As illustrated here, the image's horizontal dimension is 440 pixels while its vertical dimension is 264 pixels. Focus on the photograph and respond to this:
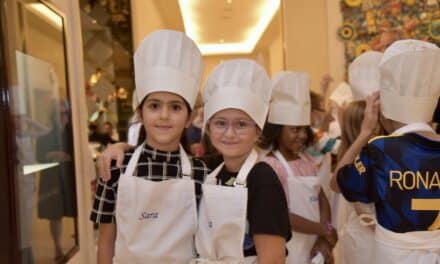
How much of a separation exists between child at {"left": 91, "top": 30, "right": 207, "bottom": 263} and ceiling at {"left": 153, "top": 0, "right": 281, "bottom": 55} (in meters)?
4.31

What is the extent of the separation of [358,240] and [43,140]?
129 centimetres

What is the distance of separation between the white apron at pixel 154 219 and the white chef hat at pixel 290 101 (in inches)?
22.2

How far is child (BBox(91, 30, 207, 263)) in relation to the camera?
998 millimetres

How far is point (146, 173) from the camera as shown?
1040mm

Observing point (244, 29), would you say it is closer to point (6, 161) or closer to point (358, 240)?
point (358, 240)

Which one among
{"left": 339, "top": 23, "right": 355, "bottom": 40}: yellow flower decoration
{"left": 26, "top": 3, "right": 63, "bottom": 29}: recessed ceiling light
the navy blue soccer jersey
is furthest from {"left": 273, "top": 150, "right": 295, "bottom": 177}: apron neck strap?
{"left": 339, "top": 23, "right": 355, "bottom": 40}: yellow flower decoration

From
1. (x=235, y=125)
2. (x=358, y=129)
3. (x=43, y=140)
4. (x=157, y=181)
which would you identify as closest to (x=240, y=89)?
(x=235, y=125)

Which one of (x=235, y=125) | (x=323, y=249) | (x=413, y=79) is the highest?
(x=413, y=79)

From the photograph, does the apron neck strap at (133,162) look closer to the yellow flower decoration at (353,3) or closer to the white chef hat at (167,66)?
the white chef hat at (167,66)

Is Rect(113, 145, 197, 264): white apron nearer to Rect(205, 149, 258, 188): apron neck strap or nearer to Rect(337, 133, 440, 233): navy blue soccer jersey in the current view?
Rect(205, 149, 258, 188): apron neck strap

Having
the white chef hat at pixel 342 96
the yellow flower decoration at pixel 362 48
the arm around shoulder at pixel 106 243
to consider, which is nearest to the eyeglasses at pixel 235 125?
the arm around shoulder at pixel 106 243

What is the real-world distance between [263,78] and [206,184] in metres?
0.30

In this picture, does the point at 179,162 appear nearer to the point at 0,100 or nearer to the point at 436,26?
the point at 0,100

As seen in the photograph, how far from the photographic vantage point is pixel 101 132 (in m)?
4.30
